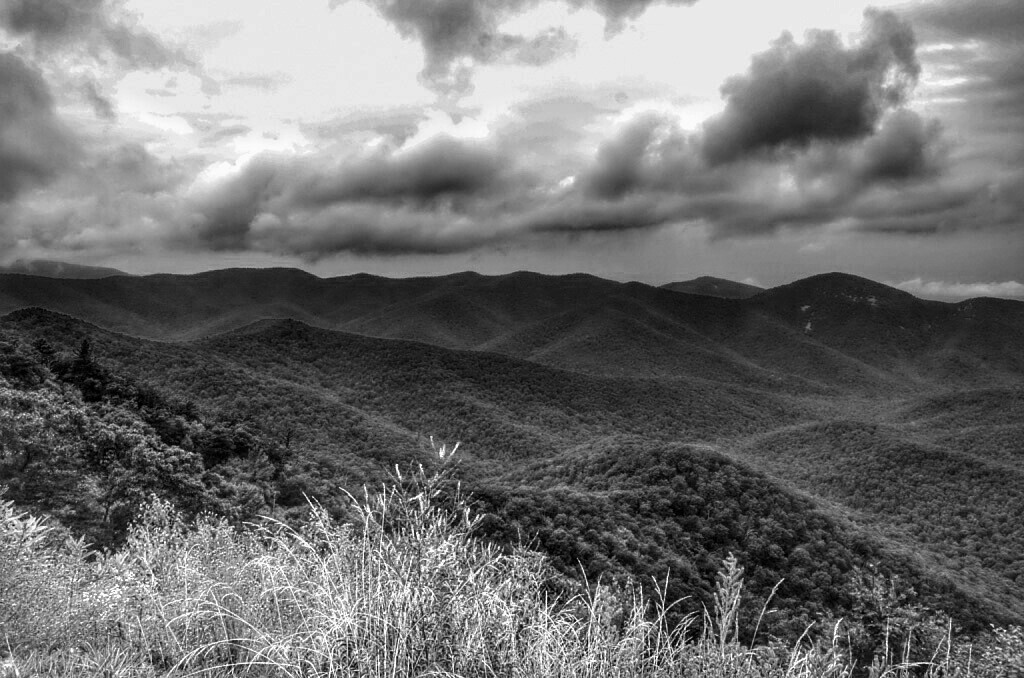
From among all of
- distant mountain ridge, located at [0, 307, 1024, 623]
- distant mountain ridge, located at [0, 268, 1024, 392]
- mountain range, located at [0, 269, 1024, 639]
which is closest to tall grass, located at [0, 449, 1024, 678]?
mountain range, located at [0, 269, 1024, 639]

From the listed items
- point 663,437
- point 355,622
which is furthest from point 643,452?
point 355,622

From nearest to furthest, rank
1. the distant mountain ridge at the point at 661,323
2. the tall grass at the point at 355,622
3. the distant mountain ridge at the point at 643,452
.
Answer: the tall grass at the point at 355,622, the distant mountain ridge at the point at 643,452, the distant mountain ridge at the point at 661,323

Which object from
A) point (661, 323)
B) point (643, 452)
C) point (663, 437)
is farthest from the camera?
point (661, 323)

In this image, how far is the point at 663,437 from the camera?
6094 cm

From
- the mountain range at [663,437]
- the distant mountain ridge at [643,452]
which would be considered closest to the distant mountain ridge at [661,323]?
the mountain range at [663,437]

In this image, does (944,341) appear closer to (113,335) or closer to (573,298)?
(573,298)

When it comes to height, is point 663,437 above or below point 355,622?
below

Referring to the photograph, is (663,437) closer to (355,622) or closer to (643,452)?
(643,452)

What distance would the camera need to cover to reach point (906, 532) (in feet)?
123

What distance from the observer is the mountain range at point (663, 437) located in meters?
25.8

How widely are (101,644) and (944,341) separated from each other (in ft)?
621

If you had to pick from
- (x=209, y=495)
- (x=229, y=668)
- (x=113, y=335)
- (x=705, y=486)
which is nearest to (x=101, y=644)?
(x=229, y=668)

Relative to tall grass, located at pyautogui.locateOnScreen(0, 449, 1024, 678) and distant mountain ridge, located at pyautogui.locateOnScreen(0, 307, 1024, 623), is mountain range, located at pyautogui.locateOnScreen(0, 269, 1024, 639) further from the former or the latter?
tall grass, located at pyautogui.locateOnScreen(0, 449, 1024, 678)

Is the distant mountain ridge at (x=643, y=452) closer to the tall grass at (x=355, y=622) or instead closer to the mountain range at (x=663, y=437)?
the mountain range at (x=663, y=437)
